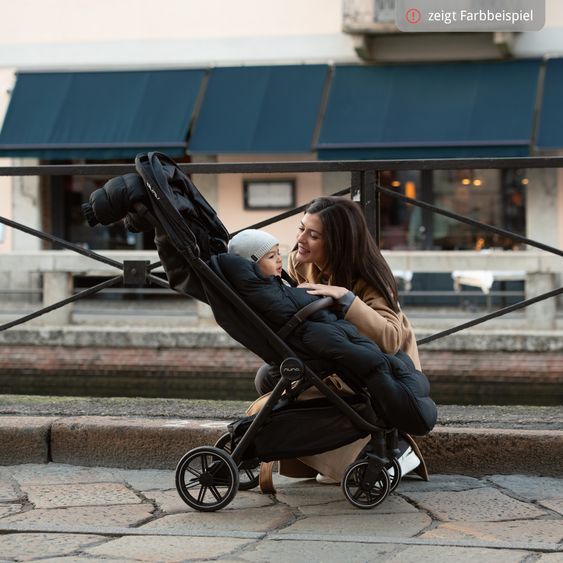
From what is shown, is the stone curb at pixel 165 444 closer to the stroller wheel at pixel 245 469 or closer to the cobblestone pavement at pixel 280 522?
the cobblestone pavement at pixel 280 522

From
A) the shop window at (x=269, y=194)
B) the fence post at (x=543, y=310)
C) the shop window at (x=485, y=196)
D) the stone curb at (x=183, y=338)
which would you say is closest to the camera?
the fence post at (x=543, y=310)

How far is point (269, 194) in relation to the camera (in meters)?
17.0

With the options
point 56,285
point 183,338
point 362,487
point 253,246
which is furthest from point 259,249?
point 183,338

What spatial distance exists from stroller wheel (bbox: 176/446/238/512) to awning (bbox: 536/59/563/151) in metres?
12.3

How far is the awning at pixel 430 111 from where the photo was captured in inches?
650

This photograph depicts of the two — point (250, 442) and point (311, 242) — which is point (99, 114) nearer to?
point (311, 242)

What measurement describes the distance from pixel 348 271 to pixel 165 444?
1185 millimetres

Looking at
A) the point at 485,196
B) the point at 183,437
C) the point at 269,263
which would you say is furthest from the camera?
the point at 485,196

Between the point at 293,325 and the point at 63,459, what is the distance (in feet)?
5.00

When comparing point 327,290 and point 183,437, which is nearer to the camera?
point 327,290

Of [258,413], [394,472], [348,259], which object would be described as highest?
[348,259]

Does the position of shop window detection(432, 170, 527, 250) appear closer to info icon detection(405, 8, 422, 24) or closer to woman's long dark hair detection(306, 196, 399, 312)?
info icon detection(405, 8, 422, 24)

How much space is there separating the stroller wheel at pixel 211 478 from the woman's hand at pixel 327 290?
0.65 metres

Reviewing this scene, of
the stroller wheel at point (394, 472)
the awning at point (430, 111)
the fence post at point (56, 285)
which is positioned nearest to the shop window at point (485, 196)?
the awning at point (430, 111)
